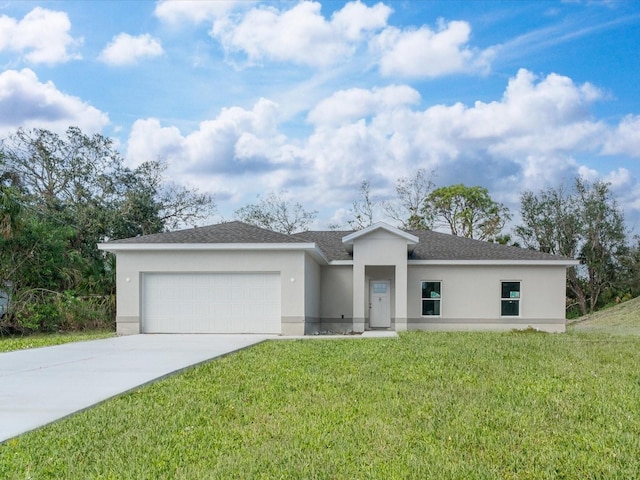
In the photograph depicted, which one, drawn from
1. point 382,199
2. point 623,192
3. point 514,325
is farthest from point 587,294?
point 514,325

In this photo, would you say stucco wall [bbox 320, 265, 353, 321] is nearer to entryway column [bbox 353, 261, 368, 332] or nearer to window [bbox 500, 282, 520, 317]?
entryway column [bbox 353, 261, 368, 332]

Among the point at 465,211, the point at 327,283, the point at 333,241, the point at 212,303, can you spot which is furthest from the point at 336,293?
the point at 465,211

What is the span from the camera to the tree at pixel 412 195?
139ft

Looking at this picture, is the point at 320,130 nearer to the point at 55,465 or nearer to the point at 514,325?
the point at 514,325

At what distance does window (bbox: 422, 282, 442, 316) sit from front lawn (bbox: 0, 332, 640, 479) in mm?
12197

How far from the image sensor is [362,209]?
41844 millimetres

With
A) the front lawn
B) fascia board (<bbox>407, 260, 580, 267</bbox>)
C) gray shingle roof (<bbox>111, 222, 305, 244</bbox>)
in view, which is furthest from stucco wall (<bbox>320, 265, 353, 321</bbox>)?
the front lawn

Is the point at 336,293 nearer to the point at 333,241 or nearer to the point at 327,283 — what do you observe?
the point at 327,283

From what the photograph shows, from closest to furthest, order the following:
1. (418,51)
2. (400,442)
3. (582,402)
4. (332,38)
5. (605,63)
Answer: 1. (400,442)
2. (582,402)
3. (332,38)
4. (418,51)
5. (605,63)

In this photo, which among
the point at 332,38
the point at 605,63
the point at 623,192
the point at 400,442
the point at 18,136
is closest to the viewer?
the point at 400,442

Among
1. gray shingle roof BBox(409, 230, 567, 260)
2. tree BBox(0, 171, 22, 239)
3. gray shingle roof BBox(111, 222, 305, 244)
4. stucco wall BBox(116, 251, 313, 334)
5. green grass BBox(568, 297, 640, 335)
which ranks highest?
tree BBox(0, 171, 22, 239)

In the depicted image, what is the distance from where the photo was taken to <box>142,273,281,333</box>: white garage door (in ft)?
64.3

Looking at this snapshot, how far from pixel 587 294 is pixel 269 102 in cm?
2965

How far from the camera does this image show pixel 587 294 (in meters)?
42.2
